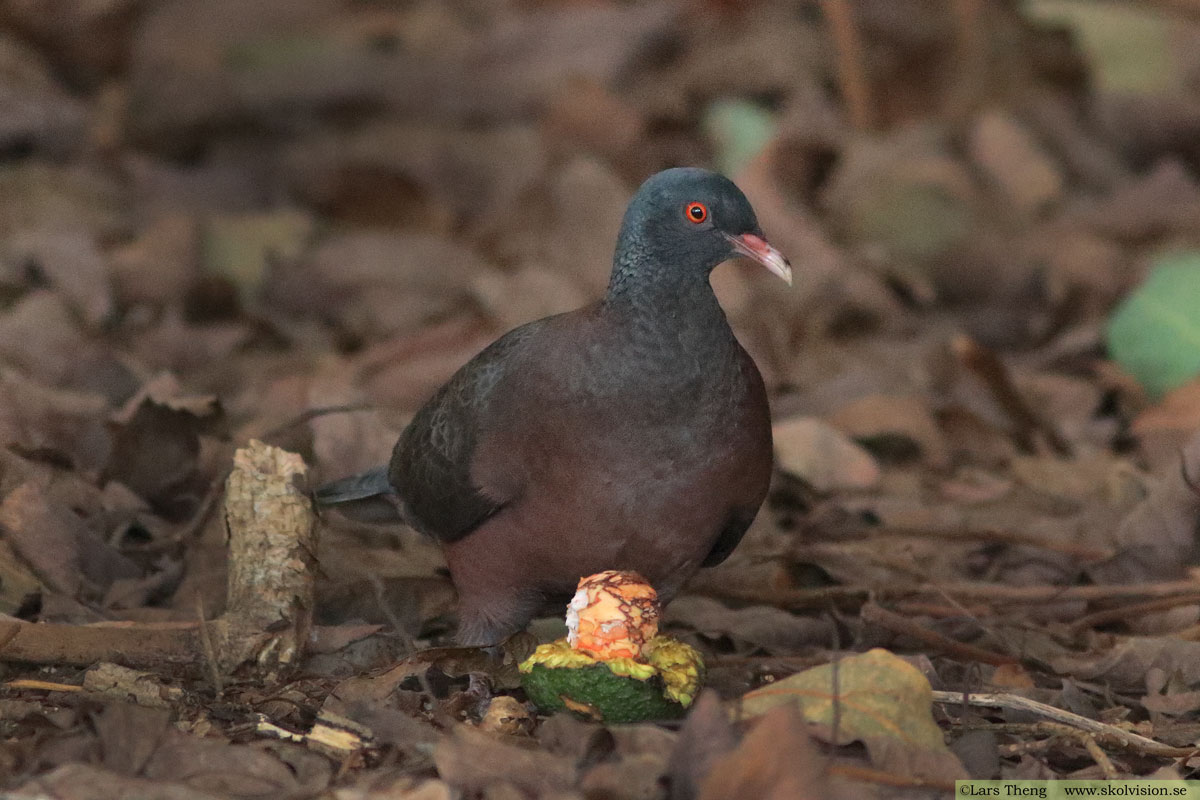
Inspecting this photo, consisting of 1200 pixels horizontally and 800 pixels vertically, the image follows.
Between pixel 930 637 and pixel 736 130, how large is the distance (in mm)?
4858

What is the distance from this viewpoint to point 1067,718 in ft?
12.4

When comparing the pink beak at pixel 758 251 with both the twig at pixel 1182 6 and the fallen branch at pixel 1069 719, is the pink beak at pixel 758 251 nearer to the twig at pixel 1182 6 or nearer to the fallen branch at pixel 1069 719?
the fallen branch at pixel 1069 719

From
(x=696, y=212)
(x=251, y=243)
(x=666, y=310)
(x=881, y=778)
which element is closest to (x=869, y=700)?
(x=881, y=778)

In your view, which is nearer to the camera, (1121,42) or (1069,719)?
(1069,719)

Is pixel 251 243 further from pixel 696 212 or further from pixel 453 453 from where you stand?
pixel 696 212

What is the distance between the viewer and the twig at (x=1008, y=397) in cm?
617

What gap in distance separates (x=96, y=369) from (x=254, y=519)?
1.90 metres

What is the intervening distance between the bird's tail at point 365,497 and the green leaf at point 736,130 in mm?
4013

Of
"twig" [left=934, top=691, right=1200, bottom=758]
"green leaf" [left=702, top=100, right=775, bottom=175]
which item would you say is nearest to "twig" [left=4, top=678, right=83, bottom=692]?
"twig" [left=934, top=691, right=1200, bottom=758]

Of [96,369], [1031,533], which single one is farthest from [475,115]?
[1031,533]

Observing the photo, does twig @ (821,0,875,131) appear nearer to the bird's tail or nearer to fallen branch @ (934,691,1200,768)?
the bird's tail

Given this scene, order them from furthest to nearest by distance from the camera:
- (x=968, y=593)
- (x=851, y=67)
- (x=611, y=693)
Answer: (x=851, y=67) → (x=968, y=593) → (x=611, y=693)

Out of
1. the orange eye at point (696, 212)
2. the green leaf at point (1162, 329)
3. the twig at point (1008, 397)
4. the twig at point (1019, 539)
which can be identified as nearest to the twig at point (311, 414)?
the orange eye at point (696, 212)

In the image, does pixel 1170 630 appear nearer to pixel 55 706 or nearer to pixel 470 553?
pixel 470 553
